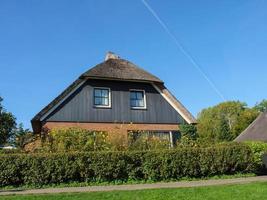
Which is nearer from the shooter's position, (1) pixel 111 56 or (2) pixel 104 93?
(2) pixel 104 93

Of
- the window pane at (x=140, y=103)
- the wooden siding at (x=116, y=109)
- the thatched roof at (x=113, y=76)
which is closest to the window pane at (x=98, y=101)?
the wooden siding at (x=116, y=109)

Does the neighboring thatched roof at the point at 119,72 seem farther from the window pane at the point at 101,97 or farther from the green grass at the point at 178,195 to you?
the green grass at the point at 178,195

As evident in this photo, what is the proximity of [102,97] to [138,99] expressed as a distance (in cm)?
273

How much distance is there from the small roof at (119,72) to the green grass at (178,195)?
1429 centimetres

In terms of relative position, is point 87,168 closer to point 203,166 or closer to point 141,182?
point 141,182

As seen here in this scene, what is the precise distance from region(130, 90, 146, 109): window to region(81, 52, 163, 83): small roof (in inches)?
44.3

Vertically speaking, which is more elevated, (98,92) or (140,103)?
(98,92)

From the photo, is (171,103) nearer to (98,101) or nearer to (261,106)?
(98,101)

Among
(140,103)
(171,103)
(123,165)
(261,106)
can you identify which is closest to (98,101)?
(140,103)

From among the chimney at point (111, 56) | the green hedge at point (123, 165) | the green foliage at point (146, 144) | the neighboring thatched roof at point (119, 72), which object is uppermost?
the chimney at point (111, 56)

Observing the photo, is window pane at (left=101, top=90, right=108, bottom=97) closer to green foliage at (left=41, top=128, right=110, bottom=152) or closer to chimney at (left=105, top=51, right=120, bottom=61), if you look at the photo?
chimney at (left=105, top=51, right=120, bottom=61)

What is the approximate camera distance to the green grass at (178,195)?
12344 mm

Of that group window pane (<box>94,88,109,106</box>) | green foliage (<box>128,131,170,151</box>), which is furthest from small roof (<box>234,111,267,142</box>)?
window pane (<box>94,88,109,106</box>)

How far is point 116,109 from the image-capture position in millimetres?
27516
